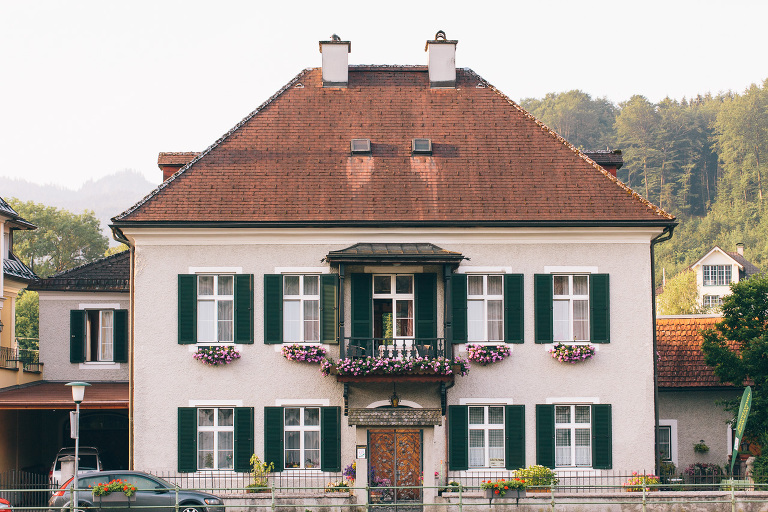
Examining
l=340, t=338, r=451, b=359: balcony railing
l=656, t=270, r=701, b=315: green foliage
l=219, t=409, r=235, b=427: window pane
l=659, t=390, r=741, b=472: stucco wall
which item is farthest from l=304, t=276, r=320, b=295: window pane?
l=656, t=270, r=701, b=315: green foliage

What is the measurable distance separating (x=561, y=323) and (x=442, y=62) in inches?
346

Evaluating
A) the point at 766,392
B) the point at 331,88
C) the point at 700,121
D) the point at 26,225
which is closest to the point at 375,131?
the point at 331,88

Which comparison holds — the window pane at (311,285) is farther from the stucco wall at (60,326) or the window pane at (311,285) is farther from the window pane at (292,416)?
the stucco wall at (60,326)

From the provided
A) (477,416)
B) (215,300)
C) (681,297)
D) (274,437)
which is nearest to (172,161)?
(215,300)

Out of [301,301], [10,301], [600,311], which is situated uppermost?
[10,301]

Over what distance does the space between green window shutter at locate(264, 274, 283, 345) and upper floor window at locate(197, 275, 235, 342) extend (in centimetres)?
87

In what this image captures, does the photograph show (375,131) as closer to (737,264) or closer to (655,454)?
(655,454)

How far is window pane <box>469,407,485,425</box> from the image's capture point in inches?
931

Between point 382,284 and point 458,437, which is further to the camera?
point 382,284

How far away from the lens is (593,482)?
23188mm

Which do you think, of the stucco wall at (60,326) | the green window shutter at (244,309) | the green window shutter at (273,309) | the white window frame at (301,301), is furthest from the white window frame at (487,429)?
the stucco wall at (60,326)

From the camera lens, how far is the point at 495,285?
78.9 feet

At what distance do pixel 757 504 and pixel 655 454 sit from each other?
310 cm

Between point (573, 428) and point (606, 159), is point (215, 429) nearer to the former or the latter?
point (573, 428)
